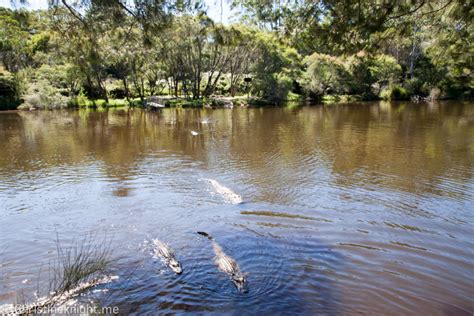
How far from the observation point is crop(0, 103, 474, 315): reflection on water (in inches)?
226

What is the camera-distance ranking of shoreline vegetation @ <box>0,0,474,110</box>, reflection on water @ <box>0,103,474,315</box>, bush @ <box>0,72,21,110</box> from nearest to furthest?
1. reflection on water @ <box>0,103,474,315</box>
2. shoreline vegetation @ <box>0,0,474,110</box>
3. bush @ <box>0,72,21,110</box>

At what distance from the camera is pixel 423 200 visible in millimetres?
10094

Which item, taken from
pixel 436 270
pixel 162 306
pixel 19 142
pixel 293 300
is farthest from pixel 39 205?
pixel 19 142

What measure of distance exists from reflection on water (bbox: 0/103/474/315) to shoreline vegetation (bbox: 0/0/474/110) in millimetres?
3877

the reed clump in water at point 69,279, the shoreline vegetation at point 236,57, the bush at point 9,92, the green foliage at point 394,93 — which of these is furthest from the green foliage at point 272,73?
the reed clump in water at point 69,279

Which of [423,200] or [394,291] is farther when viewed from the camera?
[423,200]

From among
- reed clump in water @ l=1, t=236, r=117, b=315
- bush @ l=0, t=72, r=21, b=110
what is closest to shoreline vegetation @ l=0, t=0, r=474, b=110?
bush @ l=0, t=72, r=21, b=110

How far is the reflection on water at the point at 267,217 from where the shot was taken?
575 centimetres

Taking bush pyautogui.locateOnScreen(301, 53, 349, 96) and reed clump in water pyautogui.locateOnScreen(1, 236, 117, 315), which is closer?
reed clump in water pyautogui.locateOnScreen(1, 236, 117, 315)

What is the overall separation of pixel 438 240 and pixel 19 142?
822 inches

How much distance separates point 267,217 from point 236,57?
44183 millimetres

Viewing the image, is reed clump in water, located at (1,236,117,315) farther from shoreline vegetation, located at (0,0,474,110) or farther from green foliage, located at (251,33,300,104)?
green foliage, located at (251,33,300,104)

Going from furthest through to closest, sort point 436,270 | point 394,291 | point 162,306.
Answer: point 436,270
point 394,291
point 162,306

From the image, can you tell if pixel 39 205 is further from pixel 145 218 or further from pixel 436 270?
pixel 436 270
